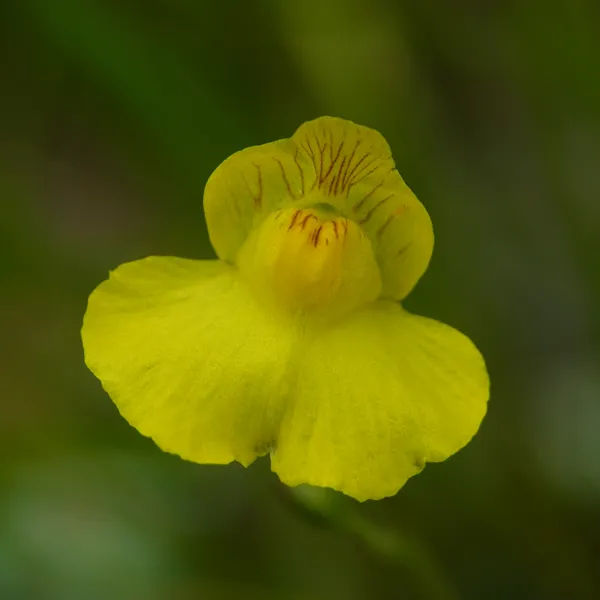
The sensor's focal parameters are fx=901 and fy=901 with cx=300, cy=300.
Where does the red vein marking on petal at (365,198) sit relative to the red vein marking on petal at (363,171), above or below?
below

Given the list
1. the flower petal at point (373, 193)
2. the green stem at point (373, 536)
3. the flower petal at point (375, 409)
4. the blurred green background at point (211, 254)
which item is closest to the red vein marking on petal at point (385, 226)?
the flower petal at point (373, 193)

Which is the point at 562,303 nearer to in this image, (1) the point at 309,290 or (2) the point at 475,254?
(2) the point at 475,254

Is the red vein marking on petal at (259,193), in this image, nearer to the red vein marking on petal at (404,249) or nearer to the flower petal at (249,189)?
the flower petal at (249,189)

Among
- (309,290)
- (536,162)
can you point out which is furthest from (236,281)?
(536,162)

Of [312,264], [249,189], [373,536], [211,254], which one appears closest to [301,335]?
[312,264]

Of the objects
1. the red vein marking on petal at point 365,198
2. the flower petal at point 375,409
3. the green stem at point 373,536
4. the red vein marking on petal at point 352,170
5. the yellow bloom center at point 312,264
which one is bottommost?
the green stem at point 373,536

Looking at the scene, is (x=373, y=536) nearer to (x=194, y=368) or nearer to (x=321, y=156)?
(x=194, y=368)

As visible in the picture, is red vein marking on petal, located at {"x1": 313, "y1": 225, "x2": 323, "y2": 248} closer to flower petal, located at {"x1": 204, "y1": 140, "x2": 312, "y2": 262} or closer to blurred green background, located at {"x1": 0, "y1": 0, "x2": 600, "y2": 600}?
flower petal, located at {"x1": 204, "y1": 140, "x2": 312, "y2": 262}

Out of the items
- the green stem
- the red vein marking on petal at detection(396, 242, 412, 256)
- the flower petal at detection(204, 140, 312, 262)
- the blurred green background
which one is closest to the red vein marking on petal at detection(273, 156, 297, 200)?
the flower petal at detection(204, 140, 312, 262)
